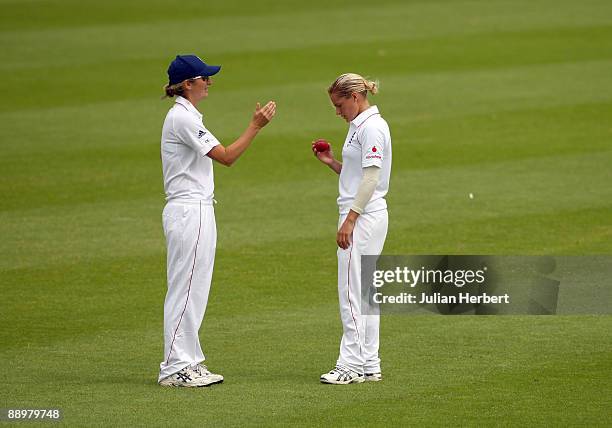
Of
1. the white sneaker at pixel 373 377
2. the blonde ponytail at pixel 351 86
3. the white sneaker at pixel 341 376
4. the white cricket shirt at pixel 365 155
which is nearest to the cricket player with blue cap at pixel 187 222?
the blonde ponytail at pixel 351 86

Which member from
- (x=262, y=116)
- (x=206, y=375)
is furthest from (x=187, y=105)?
(x=206, y=375)

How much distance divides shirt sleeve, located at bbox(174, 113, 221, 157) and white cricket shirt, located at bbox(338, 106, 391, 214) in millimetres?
827

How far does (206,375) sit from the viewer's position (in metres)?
7.40

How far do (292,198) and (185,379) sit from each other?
586 cm

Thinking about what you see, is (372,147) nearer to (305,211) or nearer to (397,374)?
(397,374)

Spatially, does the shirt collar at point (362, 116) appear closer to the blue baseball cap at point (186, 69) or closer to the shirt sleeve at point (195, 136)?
the shirt sleeve at point (195, 136)

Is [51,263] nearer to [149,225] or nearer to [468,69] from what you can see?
[149,225]

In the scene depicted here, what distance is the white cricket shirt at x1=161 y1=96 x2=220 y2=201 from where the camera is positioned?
7.36 m

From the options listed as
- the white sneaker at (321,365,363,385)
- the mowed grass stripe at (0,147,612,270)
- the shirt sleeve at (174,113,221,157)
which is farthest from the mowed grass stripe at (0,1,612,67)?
the white sneaker at (321,365,363,385)

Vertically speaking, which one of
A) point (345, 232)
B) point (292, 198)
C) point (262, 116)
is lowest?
point (345, 232)

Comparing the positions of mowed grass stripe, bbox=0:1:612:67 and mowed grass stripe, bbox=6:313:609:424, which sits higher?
mowed grass stripe, bbox=0:1:612:67

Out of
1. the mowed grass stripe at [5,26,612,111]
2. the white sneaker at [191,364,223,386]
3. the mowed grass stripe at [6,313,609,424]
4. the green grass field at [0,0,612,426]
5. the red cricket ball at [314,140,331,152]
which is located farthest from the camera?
the mowed grass stripe at [5,26,612,111]

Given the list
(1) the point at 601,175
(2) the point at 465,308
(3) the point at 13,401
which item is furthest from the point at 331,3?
(3) the point at 13,401

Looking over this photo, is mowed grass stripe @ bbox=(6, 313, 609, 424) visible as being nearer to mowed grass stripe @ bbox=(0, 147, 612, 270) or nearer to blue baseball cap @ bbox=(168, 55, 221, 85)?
blue baseball cap @ bbox=(168, 55, 221, 85)
